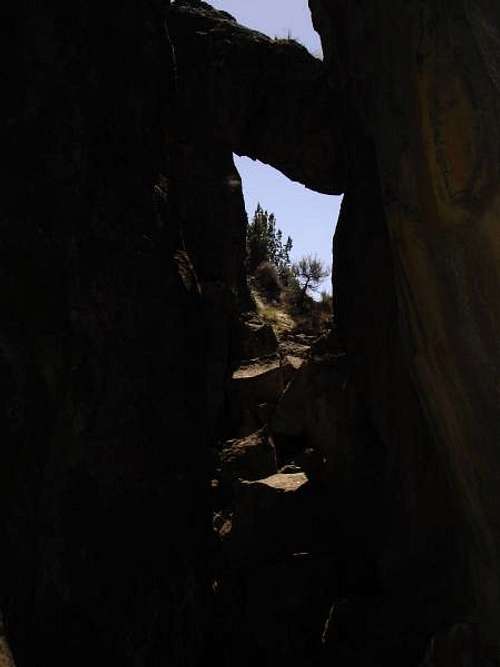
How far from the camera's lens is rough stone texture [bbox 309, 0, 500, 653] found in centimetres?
507

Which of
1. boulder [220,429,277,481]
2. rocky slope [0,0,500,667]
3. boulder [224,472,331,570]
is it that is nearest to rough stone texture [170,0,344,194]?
rocky slope [0,0,500,667]

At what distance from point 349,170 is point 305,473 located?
14.0ft

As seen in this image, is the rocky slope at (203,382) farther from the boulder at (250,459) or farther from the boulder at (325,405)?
the boulder at (250,459)

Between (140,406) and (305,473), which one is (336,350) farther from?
(140,406)

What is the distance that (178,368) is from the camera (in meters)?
9.35

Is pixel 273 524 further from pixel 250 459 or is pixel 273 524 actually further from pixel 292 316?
pixel 292 316

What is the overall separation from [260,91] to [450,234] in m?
9.46

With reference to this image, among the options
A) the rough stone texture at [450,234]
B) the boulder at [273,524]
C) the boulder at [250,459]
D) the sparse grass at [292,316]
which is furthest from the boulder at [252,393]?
the rough stone texture at [450,234]

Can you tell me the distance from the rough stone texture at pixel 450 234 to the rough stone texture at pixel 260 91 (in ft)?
19.2

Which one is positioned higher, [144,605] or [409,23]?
[409,23]

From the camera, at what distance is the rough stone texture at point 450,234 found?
16.6 feet

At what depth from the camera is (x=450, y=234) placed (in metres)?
5.53

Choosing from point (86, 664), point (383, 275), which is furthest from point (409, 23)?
point (86, 664)

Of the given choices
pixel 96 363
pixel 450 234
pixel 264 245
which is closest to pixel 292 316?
pixel 264 245
